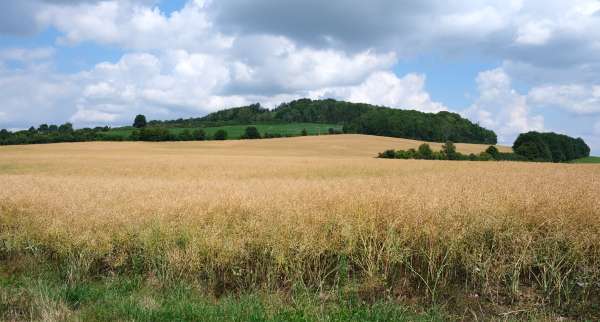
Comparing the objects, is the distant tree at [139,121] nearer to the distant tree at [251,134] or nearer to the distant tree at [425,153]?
the distant tree at [251,134]

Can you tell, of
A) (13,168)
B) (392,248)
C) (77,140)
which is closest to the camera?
(392,248)

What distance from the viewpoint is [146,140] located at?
79562 millimetres

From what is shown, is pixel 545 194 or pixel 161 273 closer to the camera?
pixel 161 273

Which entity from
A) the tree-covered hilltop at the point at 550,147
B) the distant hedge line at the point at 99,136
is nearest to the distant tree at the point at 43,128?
the distant hedge line at the point at 99,136

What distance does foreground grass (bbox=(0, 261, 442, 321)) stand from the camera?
215 inches

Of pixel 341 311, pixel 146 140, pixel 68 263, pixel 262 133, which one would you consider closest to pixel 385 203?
pixel 341 311

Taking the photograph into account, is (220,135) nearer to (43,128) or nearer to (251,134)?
(251,134)

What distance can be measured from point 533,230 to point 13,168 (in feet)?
122

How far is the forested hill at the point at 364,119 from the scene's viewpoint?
99812 millimetres

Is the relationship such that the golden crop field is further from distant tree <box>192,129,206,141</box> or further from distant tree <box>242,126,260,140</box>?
distant tree <box>242,126,260,140</box>

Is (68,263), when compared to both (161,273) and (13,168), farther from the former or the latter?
(13,168)

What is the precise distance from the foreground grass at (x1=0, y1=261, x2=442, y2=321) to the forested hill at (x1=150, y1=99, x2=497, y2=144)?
94990 millimetres

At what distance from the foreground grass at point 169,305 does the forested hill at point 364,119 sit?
94990 millimetres

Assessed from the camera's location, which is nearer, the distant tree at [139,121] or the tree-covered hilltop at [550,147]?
the tree-covered hilltop at [550,147]
